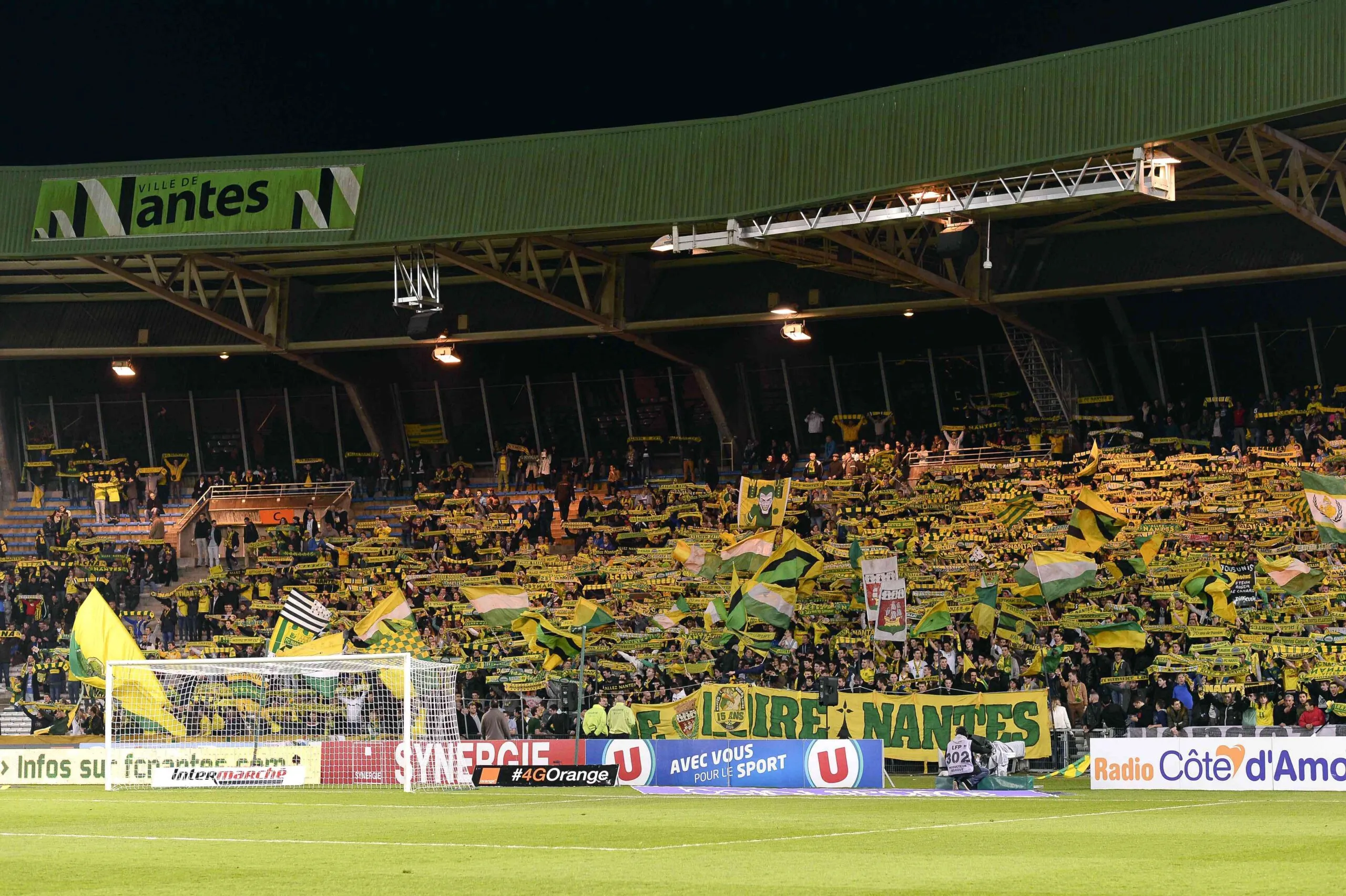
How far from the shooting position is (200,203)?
115 feet

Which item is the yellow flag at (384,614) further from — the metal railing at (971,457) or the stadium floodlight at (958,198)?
the metal railing at (971,457)

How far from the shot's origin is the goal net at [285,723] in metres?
24.6

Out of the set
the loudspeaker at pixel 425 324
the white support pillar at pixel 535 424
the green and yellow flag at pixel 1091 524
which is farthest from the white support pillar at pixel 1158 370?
the loudspeaker at pixel 425 324

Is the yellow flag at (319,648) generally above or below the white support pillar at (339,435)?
below

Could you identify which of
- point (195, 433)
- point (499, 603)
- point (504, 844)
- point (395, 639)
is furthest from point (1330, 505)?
point (195, 433)

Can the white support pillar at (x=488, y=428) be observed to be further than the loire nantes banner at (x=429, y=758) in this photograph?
Yes

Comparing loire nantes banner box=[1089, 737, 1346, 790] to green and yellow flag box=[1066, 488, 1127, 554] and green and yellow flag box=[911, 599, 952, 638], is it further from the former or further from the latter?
green and yellow flag box=[1066, 488, 1127, 554]

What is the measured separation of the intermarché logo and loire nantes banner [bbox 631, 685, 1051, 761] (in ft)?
7.76

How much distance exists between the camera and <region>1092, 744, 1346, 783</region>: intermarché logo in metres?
21.7

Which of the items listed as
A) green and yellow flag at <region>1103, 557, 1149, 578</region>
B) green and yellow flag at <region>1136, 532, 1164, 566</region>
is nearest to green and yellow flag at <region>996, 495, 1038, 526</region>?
green and yellow flag at <region>1103, 557, 1149, 578</region>

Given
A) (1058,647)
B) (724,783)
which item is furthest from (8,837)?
(1058,647)

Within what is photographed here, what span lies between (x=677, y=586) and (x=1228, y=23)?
1609 cm

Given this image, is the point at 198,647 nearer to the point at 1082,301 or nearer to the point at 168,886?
the point at 1082,301

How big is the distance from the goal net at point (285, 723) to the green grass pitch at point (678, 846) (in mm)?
3480
